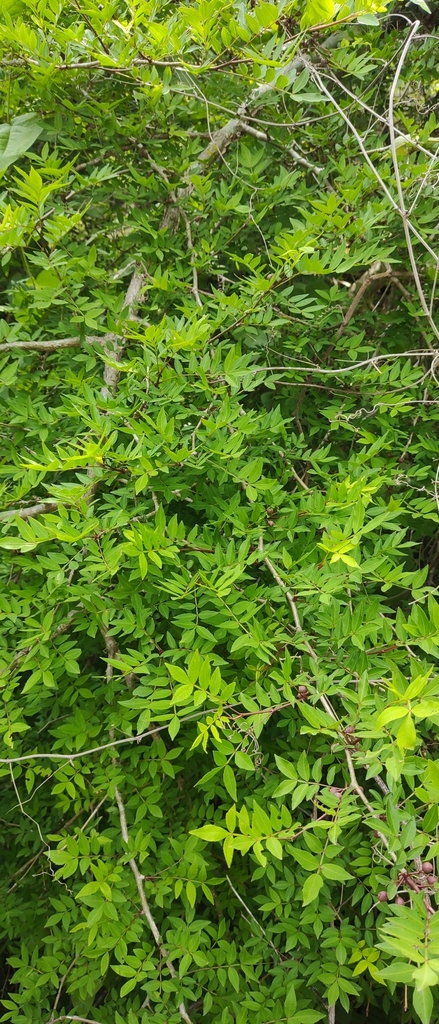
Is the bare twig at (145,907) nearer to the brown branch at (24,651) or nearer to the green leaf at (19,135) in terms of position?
Answer: the brown branch at (24,651)

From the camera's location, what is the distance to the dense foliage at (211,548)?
759 millimetres

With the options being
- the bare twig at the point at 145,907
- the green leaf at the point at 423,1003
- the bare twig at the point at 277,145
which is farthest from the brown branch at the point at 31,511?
the bare twig at the point at 277,145

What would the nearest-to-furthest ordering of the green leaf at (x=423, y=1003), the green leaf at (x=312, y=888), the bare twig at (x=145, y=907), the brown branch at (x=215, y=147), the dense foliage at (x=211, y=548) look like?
the green leaf at (x=423, y=1003) → the green leaf at (x=312, y=888) → the dense foliage at (x=211, y=548) → the bare twig at (x=145, y=907) → the brown branch at (x=215, y=147)

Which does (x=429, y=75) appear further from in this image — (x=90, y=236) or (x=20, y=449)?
(x=20, y=449)

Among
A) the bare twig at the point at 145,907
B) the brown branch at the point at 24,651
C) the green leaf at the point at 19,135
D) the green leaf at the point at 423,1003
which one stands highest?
the green leaf at the point at 19,135

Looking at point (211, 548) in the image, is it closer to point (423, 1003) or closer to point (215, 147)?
point (423, 1003)

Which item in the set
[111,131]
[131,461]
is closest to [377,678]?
[131,461]

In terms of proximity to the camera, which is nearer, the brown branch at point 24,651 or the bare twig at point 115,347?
the brown branch at point 24,651

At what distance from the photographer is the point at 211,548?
2.84 ft

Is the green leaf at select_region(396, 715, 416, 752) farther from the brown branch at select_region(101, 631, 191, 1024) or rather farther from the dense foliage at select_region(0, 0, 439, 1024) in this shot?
the brown branch at select_region(101, 631, 191, 1024)

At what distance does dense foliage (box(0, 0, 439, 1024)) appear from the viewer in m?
0.76

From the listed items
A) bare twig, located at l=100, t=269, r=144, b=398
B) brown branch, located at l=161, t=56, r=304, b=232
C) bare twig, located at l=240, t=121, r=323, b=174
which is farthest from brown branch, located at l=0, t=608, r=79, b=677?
bare twig, located at l=240, t=121, r=323, b=174

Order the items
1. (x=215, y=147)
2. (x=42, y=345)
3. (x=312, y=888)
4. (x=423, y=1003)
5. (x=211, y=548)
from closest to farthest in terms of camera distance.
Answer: (x=423, y=1003), (x=312, y=888), (x=211, y=548), (x=42, y=345), (x=215, y=147)

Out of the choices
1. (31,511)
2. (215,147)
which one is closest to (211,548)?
(31,511)
